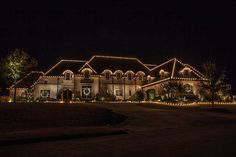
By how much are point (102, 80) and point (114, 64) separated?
16.0 ft

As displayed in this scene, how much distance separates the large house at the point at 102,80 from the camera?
4657cm

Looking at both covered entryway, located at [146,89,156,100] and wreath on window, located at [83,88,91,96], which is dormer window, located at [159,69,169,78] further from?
wreath on window, located at [83,88,91,96]

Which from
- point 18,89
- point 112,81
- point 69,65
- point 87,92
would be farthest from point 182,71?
point 18,89

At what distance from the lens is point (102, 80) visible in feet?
164

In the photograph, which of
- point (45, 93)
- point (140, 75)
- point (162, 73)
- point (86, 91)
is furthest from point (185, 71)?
point (45, 93)

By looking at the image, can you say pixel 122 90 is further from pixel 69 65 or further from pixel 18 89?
pixel 18 89

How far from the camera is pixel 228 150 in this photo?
923cm

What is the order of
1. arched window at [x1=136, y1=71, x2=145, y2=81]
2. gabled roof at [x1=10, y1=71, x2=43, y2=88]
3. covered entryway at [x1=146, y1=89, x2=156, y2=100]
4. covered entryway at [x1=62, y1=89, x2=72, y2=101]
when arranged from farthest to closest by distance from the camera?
arched window at [x1=136, y1=71, x2=145, y2=81], gabled roof at [x1=10, y1=71, x2=43, y2=88], covered entryway at [x1=146, y1=89, x2=156, y2=100], covered entryway at [x1=62, y1=89, x2=72, y2=101]

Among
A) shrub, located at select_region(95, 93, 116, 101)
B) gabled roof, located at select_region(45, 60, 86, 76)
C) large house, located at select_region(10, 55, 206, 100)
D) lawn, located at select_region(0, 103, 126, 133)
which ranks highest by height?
gabled roof, located at select_region(45, 60, 86, 76)

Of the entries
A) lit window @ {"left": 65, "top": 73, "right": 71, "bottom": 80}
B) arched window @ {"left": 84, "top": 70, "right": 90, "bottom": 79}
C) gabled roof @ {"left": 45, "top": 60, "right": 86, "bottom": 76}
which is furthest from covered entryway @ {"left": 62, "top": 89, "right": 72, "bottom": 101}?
arched window @ {"left": 84, "top": 70, "right": 90, "bottom": 79}

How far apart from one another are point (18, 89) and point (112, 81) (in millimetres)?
18306

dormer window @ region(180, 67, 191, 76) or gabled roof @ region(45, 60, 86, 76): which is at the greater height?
gabled roof @ region(45, 60, 86, 76)

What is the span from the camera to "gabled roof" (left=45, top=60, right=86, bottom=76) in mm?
48844

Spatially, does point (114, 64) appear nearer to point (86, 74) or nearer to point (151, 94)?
point (86, 74)
